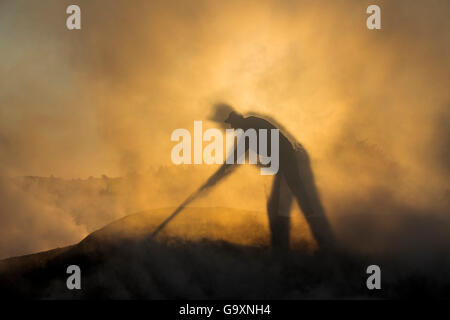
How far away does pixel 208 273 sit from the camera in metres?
4.18

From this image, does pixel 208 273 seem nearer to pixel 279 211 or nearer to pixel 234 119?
pixel 279 211

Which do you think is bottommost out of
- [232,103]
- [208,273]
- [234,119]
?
[208,273]

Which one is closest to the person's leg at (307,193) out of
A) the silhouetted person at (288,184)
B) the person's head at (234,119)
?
the silhouetted person at (288,184)

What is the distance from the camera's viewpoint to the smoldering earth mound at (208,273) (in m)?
4.11

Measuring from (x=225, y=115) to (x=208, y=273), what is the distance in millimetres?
1487

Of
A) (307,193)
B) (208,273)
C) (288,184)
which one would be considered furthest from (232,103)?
(208,273)

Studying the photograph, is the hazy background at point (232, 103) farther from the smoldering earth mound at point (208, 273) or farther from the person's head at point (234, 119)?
the smoldering earth mound at point (208, 273)

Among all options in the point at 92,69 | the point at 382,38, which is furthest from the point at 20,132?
the point at 382,38

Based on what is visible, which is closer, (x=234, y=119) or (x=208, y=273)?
(x=208, y=273)

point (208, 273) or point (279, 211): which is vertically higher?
point (279, 211)

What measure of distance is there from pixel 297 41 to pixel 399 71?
101cm

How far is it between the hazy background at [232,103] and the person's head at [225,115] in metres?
0.08

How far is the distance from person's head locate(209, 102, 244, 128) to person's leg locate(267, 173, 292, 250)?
652mm

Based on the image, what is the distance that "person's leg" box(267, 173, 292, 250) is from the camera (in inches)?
167
